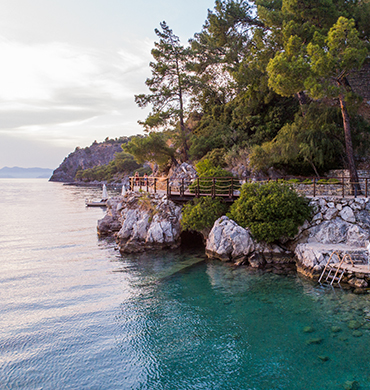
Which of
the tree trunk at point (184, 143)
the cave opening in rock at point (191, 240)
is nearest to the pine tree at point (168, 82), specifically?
the tree trunk at point (184, 143)

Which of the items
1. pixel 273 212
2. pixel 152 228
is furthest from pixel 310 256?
pixel 152 228

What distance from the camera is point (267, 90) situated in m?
28.5

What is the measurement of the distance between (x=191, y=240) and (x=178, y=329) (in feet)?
38.0

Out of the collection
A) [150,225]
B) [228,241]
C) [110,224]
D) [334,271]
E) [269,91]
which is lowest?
[334,271]

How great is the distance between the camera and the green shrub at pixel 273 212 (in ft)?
50.4

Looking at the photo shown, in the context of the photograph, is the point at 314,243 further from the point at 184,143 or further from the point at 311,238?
the point at 184,143

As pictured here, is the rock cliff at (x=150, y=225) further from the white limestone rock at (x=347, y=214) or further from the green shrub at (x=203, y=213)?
the white limestone rock at (x=347, y=214)

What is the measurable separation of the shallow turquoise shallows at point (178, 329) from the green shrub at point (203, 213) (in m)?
2.30

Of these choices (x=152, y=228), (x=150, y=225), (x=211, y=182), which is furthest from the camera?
(x=150, y=225)

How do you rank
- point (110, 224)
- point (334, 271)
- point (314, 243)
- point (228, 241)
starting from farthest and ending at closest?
point (110, 224) → point (228, 241) → point (314, 243) → point (334, 271)

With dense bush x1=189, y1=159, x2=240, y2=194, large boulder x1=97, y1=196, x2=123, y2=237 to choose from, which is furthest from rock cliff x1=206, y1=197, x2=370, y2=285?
large boulder x1=97, y1=196, x2=123, y2=237

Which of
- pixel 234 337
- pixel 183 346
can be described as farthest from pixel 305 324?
pixel 183 346

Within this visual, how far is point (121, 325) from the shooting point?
33.6ft

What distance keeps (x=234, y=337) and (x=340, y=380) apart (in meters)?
3.02
